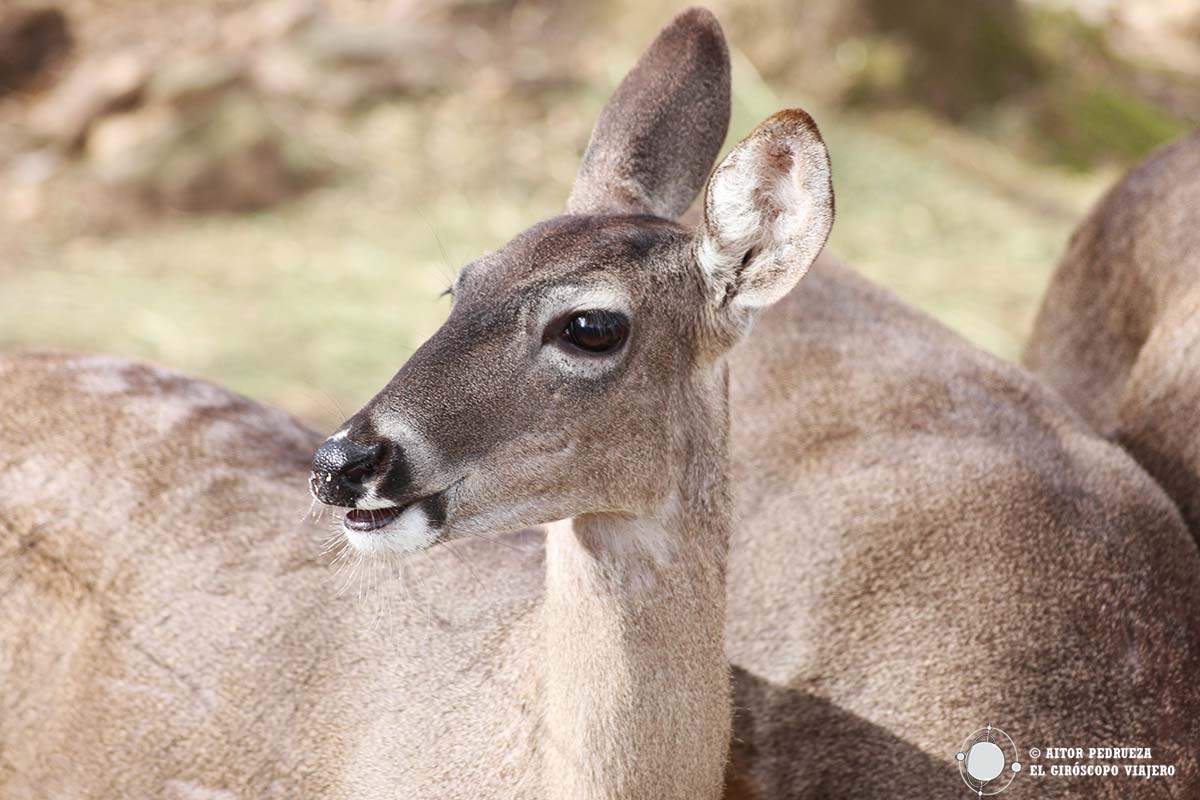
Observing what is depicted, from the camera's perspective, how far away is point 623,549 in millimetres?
3051

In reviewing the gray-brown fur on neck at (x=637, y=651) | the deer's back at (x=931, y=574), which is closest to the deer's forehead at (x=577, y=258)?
the gray-brown fur on neck at (x=637, y=651)

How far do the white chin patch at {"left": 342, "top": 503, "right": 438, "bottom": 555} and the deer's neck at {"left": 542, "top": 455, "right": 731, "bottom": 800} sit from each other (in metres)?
0.42

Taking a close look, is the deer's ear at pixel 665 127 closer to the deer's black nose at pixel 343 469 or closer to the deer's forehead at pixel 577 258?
the deer's forehead at pixel 577 258

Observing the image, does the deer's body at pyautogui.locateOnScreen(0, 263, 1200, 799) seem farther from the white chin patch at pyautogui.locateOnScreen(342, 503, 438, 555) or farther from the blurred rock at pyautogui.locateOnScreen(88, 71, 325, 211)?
the blurred rock at pyautogui.locateOnScreen(88, 71, 325, 211)

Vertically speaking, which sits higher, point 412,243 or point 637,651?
point 412,243

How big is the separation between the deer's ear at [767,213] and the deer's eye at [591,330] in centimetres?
28

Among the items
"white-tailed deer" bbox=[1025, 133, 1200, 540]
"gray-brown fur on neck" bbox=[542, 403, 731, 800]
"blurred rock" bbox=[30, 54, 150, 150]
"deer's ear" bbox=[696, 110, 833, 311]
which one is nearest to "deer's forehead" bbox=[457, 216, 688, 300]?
"deer's ear" bbox=[696, 110, 833, 311]

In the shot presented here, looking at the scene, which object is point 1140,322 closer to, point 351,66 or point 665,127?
point 665,127

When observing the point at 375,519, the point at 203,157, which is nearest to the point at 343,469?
the point at 375,519

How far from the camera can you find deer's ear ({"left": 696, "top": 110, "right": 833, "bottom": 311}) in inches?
114

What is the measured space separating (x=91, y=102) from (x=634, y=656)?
8.27 meters

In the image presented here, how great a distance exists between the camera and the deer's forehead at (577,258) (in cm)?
296

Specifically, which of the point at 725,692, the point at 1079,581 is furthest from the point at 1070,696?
the point at 725,692

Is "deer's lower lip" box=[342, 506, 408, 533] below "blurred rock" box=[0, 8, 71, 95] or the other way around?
below
